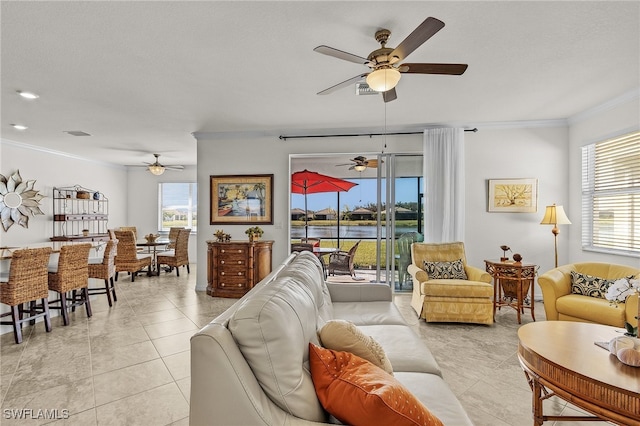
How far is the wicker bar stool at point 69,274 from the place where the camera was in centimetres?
371

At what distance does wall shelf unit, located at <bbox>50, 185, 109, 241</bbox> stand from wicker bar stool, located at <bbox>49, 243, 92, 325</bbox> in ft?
11.4

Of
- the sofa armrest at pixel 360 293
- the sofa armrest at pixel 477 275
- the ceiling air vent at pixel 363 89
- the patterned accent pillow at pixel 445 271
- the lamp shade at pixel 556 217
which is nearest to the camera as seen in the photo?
the sofa armrest at pixel 360 293

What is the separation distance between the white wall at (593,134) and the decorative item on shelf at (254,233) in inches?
183

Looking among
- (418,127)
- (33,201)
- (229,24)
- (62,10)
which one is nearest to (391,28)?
(229,24)

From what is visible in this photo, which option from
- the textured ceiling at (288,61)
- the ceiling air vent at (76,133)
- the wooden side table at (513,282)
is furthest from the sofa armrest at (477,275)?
the ceiling air vent at (76,133)

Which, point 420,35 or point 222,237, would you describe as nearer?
point 420,35

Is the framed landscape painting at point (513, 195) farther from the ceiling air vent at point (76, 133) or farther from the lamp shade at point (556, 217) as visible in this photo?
the ceiling air vent at point (76, 133)

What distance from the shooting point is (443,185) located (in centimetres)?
491

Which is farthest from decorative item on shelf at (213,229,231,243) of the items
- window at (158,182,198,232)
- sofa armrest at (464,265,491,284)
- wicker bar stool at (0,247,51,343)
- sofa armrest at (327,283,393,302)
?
window at (158,182,198,232)

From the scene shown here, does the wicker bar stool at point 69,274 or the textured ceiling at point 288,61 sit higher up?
the textured ceiling at point 288,61

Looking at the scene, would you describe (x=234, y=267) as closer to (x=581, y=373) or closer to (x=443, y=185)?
(x=443, y=185)

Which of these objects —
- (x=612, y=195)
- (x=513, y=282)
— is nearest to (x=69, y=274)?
(x=513, y=282)

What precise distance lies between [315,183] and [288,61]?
159 inches

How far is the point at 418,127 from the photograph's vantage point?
5.04 metres
